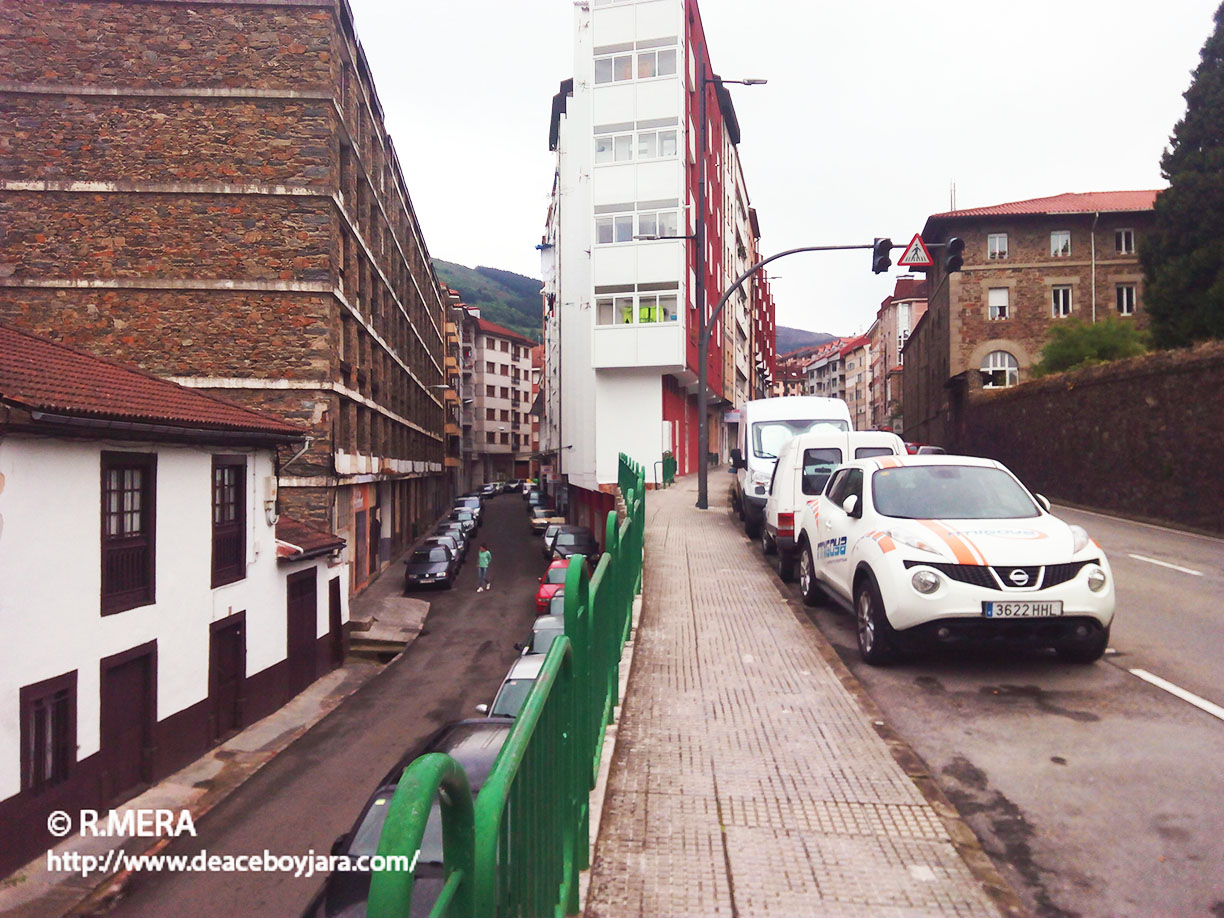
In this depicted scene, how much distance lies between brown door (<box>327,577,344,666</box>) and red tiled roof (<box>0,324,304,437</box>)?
19.1 ft

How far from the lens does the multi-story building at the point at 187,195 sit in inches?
848

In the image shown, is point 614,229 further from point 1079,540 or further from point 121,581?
point 1079,540

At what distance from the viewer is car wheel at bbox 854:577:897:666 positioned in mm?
7152

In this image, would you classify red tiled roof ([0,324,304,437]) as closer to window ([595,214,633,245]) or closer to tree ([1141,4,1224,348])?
window ([595,214,633,245])

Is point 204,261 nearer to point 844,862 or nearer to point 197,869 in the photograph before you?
point 197,869

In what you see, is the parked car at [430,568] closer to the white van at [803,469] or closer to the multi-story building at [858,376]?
the white van at [803,469]

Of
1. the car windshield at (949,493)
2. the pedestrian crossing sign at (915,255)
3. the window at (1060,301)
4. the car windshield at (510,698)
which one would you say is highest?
the window at (1060,301)

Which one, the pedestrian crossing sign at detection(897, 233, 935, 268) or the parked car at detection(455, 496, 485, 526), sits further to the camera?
the parked car at detection(455, 496, 485, 526)

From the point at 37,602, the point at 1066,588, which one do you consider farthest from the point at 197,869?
the point at 1066,588

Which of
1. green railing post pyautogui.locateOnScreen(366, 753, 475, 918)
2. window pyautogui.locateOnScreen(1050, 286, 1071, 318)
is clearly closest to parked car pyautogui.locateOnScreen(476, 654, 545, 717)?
green railing post pyautogui.locateOnScreen(366, 753, 475, 918)

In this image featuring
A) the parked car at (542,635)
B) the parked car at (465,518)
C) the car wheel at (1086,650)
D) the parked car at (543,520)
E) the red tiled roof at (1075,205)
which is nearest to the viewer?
the car wheel at (1086,650)

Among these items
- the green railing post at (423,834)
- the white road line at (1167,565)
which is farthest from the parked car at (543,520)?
the green railing post at (423,834)

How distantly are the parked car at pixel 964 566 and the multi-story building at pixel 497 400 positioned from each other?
81854 millimetres

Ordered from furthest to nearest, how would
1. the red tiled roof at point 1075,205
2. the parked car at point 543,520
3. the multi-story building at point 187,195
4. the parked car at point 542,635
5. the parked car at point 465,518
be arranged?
the parked car at point 543,520, the parked car at point 465,518, the red tiled roof at point 1075,205, the multi-story building at point 187,195, the parked car at point 542,635
